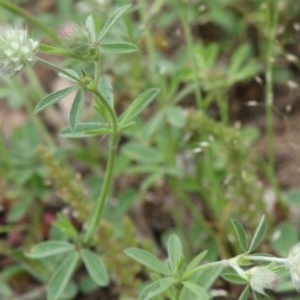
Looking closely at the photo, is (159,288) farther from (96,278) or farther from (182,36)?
(182,36)

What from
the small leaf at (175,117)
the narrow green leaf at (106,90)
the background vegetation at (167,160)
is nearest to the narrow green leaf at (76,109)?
the narrow green leaf at (106,90)

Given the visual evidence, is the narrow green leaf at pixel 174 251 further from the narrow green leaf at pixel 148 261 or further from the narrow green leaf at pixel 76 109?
the narrow green leaf at pixel 76 109

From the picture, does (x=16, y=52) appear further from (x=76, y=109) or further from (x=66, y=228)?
(x=66, y=228)

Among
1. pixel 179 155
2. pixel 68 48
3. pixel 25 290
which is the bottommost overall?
pixel 25 290

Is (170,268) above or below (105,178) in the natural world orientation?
below

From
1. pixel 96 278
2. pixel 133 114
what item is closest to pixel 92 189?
pixel 96 278

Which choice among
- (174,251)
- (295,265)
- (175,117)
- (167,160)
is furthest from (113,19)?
(167,160)

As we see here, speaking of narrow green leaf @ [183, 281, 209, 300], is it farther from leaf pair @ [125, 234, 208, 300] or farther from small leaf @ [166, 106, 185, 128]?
small leaf @ [166, 106, 185, 128]
